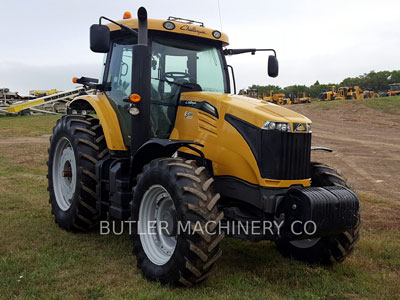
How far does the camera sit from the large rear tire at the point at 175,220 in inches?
155

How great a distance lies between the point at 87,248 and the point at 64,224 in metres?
0.89

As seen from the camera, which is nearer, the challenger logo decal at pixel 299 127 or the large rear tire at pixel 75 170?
the challenger logo decal at pixel 299 127

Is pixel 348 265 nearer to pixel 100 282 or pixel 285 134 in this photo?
pixel 285 134

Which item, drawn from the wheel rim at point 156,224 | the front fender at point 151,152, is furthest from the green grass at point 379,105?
the wheel rim at point 156,224

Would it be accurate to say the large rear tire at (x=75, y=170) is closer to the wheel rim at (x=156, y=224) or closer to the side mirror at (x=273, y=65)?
the wheel rim at (x=156, y=224)

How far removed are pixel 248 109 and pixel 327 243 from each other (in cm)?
168

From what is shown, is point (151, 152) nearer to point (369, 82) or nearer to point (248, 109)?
point (248, 109)

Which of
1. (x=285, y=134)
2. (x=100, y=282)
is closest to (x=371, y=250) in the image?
(x=285, y=134)

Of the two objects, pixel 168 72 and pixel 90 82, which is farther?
pixel 90 82

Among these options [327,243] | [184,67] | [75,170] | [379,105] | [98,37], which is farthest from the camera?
[379,105]

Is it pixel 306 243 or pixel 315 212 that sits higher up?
pixel 315 212

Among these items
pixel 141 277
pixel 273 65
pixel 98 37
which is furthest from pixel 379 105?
pixel 141 277

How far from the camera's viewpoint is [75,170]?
20.1 ft

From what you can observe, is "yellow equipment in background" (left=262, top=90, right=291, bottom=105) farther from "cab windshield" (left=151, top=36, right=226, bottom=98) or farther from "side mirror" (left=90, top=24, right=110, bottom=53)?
"side mirror" (left=90, top=24, right=110, bottom=53)
